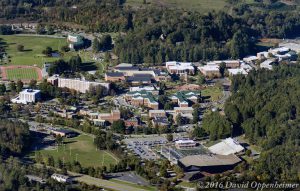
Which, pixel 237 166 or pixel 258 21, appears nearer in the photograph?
pixel 237 166

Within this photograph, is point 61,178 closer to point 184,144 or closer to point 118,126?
point 184,144

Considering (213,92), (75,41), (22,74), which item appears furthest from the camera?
(75,41)

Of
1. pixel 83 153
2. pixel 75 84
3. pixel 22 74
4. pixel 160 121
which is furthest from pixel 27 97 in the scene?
pixel 83 153

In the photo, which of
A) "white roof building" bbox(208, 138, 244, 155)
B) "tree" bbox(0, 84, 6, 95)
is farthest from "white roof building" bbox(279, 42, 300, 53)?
"tree" bbox(0, 84, 6, 95)

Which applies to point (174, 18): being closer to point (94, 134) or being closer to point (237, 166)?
point (94, 134)

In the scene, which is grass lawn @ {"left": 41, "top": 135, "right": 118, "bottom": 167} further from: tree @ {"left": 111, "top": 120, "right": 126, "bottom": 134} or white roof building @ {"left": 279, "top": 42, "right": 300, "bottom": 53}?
white roof building @ {"left": 279, "top": 42, "right": 300, "bottom": 53}

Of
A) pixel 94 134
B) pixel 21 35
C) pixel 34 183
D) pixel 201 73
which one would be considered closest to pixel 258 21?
pixel 201 73
